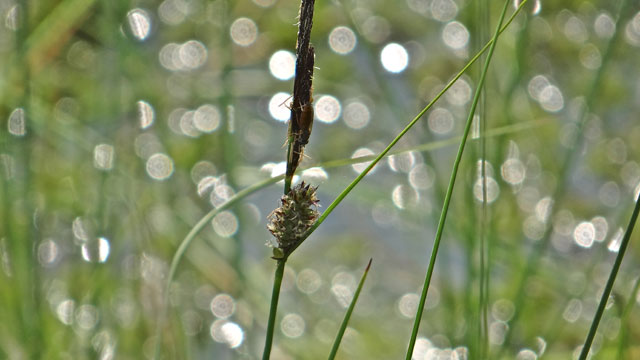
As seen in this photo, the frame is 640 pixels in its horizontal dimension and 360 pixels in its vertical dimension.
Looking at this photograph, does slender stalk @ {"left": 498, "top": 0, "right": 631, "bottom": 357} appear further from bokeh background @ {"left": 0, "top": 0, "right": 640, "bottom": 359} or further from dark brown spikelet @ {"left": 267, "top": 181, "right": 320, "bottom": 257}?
dark brown spikelet @ {"left": 267, "top": 181, "right": 320, "bottom": 257}

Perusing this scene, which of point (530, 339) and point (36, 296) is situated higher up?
point (530, 339)

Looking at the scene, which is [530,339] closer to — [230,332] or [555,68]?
[230,332]

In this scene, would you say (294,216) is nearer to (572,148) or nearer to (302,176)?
(572,148)

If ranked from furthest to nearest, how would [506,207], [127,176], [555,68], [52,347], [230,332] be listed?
[555,68] < [506,207] < [230,332] < [127,176] < [52,347]

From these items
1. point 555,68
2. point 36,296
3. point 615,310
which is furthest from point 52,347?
point 555,68

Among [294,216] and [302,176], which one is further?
[302,176]

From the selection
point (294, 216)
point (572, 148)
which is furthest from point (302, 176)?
point (294, 216)

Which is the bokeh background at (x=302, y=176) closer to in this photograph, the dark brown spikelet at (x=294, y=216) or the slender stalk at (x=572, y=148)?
the slender stalk at (x=572, y=148)
